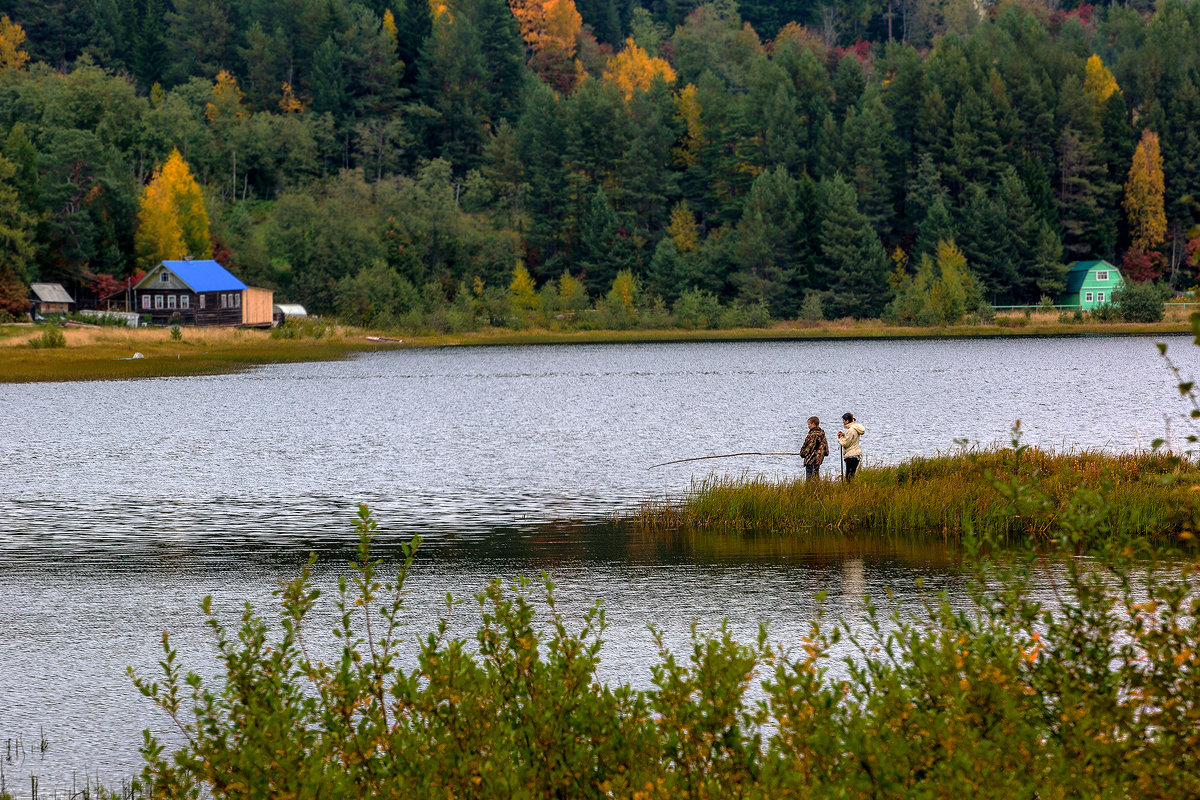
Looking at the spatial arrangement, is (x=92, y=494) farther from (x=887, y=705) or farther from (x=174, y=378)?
(x=174, y=378)

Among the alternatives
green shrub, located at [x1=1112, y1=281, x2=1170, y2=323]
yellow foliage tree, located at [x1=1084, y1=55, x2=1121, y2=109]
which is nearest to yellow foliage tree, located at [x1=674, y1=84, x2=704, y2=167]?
yellow foliage tree, located at [x1=1084, y1=55, x2=1121, y2=109]

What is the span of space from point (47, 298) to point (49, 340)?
31093mm

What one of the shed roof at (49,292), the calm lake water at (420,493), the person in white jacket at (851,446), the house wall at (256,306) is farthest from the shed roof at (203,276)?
the person in white jacket at (851,446)

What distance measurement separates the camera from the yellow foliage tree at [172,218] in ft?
463

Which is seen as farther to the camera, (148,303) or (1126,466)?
(148,303)

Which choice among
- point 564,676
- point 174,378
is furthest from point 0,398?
point 564,676

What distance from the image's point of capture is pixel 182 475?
3984 centimetres

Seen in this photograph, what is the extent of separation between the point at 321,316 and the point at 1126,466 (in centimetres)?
12473

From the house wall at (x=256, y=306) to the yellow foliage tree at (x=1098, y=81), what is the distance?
100m

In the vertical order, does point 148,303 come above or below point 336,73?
below

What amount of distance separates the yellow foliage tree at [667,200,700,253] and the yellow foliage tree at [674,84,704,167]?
40.2 feet

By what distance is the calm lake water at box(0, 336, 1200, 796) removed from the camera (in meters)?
18.1

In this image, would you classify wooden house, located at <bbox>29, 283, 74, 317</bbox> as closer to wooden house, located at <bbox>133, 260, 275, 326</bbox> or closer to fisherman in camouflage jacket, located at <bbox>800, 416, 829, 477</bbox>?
wooden house, located at <bbox>133, 260, 275, 326</bbox>

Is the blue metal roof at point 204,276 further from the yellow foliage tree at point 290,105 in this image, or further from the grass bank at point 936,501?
the grass bank at point 936,501
